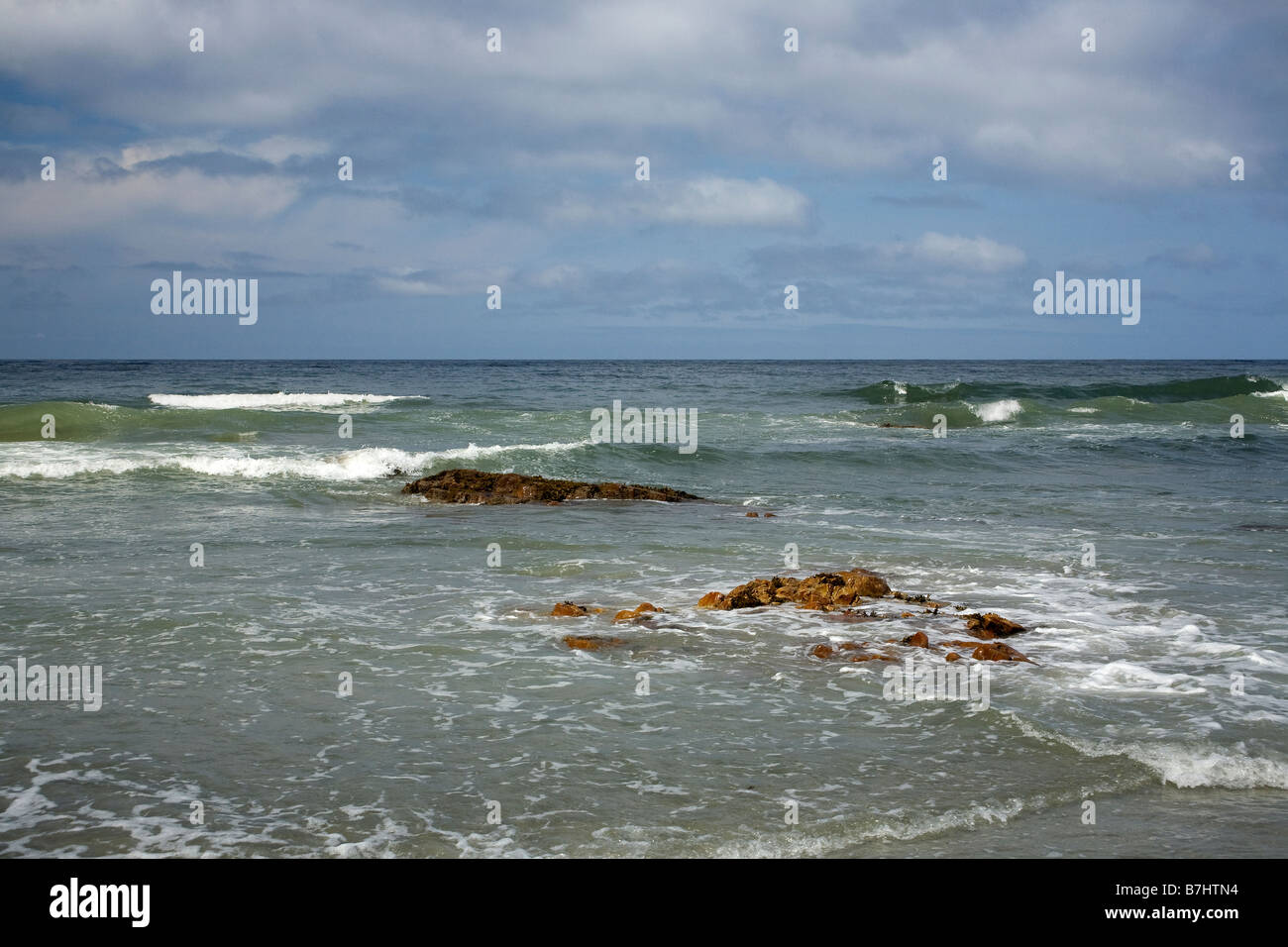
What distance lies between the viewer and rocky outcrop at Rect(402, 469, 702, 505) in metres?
15.4

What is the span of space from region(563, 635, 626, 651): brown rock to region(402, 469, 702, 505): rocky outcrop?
24.7 feet

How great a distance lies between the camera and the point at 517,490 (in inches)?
613

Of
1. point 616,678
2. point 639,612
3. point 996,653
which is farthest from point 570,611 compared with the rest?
point 996,653

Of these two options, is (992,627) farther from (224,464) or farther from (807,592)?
(224,464)

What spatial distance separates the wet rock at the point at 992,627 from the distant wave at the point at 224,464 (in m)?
12.5

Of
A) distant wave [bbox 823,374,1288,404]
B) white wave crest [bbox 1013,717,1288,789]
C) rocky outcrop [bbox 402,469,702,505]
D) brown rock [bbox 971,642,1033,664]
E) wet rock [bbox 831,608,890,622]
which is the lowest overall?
white wave crest [bbox 1013,717,1288,789]

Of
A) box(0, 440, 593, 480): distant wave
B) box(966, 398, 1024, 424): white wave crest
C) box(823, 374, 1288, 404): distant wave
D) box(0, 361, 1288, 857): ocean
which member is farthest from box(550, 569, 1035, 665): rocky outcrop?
box(823, 374, 1288, 404): distant wave

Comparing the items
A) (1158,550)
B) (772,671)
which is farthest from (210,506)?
(1158,550)

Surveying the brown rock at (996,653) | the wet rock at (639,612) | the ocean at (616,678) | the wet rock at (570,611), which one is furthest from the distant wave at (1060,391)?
the brown rock at (996,653)

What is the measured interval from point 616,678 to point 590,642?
2.63 feet

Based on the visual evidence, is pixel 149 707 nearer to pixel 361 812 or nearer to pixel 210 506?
pixel 361 812

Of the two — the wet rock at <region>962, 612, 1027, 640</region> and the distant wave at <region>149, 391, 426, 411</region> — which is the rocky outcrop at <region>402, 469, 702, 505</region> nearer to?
the wet rock at <region>962, 612, 1027, 640</region>

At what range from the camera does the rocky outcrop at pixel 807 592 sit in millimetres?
8898
